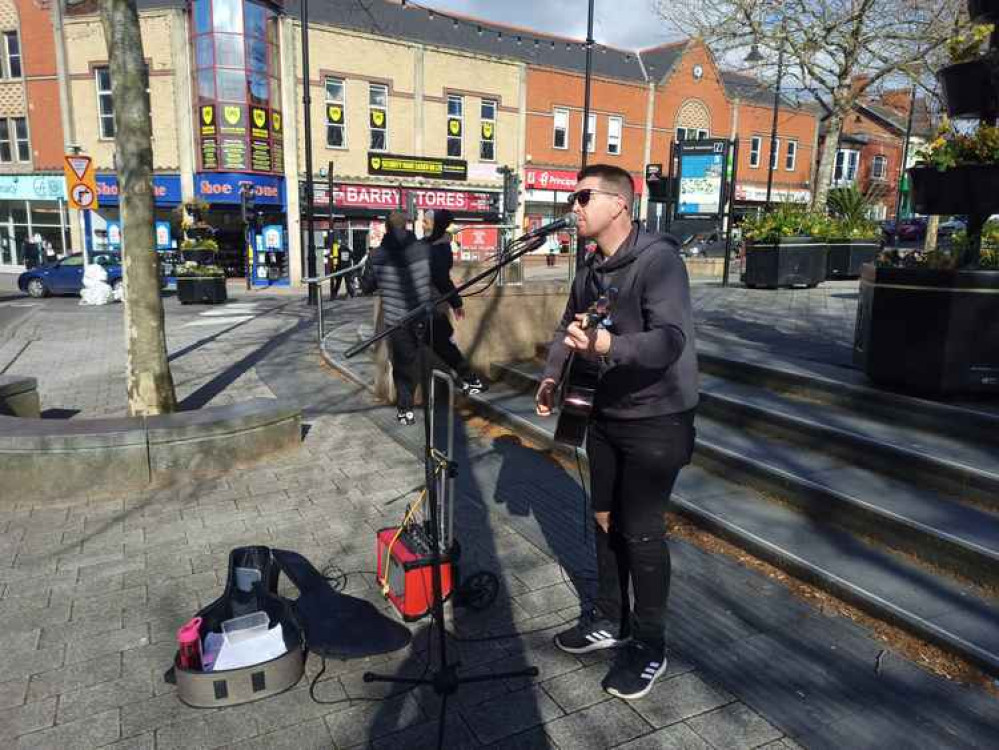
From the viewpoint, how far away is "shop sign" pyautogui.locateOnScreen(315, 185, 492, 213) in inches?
1145

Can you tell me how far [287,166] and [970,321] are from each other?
26.5 meters

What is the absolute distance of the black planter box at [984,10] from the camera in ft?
16.4

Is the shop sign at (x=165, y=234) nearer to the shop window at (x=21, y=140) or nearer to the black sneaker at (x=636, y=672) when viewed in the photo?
the shop window at (x=21, y=140)

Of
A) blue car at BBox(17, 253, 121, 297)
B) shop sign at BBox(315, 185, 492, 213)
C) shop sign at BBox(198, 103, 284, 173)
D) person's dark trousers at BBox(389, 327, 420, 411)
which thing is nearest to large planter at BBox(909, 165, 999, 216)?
person's dark trousers at BBox(389, 327, 420, 411)

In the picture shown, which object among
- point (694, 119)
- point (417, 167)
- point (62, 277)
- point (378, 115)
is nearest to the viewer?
point (62, 277)

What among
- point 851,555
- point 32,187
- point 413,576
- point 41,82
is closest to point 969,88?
point 851,555


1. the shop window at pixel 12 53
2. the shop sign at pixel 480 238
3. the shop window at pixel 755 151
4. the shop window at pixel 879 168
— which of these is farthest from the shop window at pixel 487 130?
the shop window at pixel 879 168

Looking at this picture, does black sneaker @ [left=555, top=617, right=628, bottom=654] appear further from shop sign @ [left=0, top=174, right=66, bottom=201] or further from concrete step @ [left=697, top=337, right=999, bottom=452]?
shop sign @ [left=0, top=174, right=66, bottom=201]

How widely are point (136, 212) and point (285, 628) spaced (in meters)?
4.21

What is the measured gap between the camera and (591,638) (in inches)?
127

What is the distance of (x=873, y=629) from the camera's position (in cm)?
335

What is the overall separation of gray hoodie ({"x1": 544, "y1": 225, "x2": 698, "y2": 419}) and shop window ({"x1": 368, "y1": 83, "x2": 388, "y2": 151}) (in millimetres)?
28888

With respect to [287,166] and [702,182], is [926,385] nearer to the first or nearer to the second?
[702,182]

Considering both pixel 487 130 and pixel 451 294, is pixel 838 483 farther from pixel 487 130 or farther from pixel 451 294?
pixel 487 130
